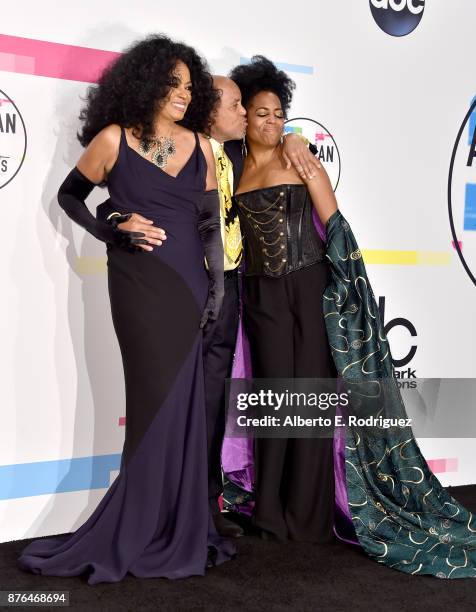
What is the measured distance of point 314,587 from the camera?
282 centimetres

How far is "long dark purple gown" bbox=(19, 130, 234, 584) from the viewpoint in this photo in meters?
2.82

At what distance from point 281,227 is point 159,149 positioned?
634mm

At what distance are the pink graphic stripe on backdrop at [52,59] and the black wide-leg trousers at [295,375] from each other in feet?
3.79

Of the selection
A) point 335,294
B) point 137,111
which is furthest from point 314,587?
point 137,111

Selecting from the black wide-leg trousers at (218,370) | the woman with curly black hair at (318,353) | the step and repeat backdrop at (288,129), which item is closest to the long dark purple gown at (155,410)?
the black wide-leg trousers at (218,370)

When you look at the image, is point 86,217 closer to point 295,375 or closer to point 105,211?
point 105,211

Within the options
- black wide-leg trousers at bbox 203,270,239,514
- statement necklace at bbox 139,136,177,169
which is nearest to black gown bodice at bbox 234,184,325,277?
black wide-leg trousers at bbox 203,270,239,514

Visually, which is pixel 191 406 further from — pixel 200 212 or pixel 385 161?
pixel 385 161

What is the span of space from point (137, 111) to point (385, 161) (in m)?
1.80

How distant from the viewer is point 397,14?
418 cm

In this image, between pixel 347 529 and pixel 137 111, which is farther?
pixel 347 529

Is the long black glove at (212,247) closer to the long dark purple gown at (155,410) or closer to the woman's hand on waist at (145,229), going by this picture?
the long dark purple gown at (155,410)

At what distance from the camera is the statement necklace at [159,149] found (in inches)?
112

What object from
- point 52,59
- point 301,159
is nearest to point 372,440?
point 301,159
